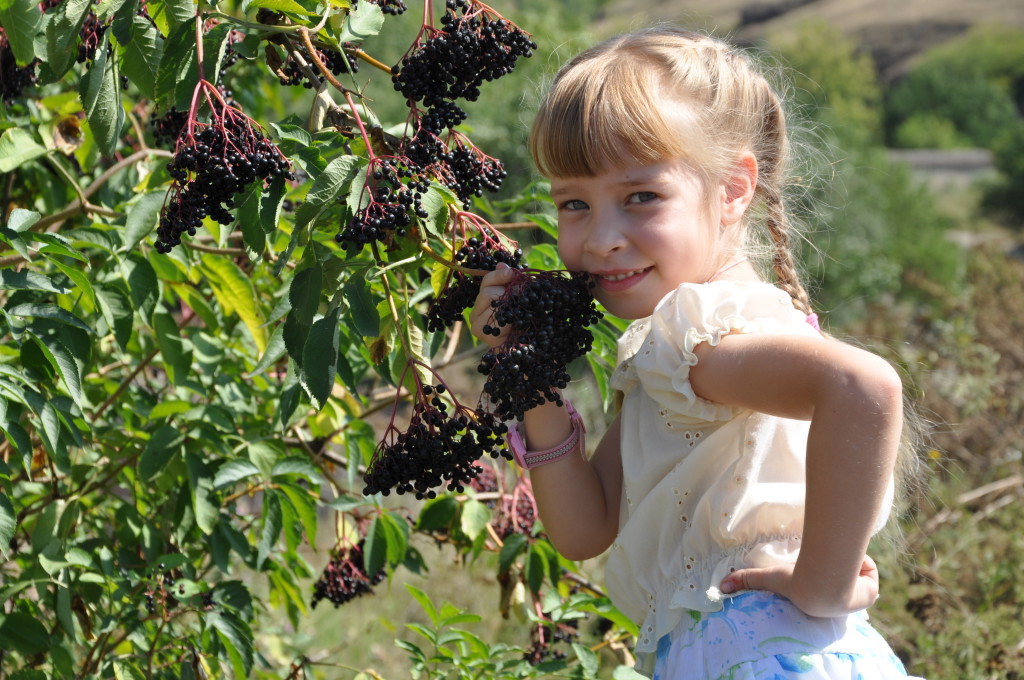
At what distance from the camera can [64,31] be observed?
1.43 m

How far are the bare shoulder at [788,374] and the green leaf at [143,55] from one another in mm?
860

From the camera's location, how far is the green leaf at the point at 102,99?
144 cm

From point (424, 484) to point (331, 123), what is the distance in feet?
1.92

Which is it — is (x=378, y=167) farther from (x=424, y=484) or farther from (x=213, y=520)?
(x=213, y=520)

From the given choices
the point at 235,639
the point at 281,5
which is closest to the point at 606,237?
the point at 281,5

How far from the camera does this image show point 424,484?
1.40 meters

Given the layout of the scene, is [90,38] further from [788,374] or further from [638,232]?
[788,374]

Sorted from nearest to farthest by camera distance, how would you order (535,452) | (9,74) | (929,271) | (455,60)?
(455,60) → (535,452) → (9,74) → (929,271)

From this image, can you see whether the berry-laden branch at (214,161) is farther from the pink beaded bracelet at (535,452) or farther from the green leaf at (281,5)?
the pink beaded bracelet at (535,452)

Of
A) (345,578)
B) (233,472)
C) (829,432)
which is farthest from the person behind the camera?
(345,578)

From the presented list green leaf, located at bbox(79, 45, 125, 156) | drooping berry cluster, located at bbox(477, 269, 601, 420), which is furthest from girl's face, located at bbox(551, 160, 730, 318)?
green leaf, located at bbox(79, 45, 125, 156)

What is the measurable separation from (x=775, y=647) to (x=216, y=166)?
953 mm

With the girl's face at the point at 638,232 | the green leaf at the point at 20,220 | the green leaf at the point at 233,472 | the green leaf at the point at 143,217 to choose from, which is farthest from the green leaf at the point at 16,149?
the girl's face at the point at 638,232

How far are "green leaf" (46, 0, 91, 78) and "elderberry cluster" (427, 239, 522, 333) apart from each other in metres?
0.60
